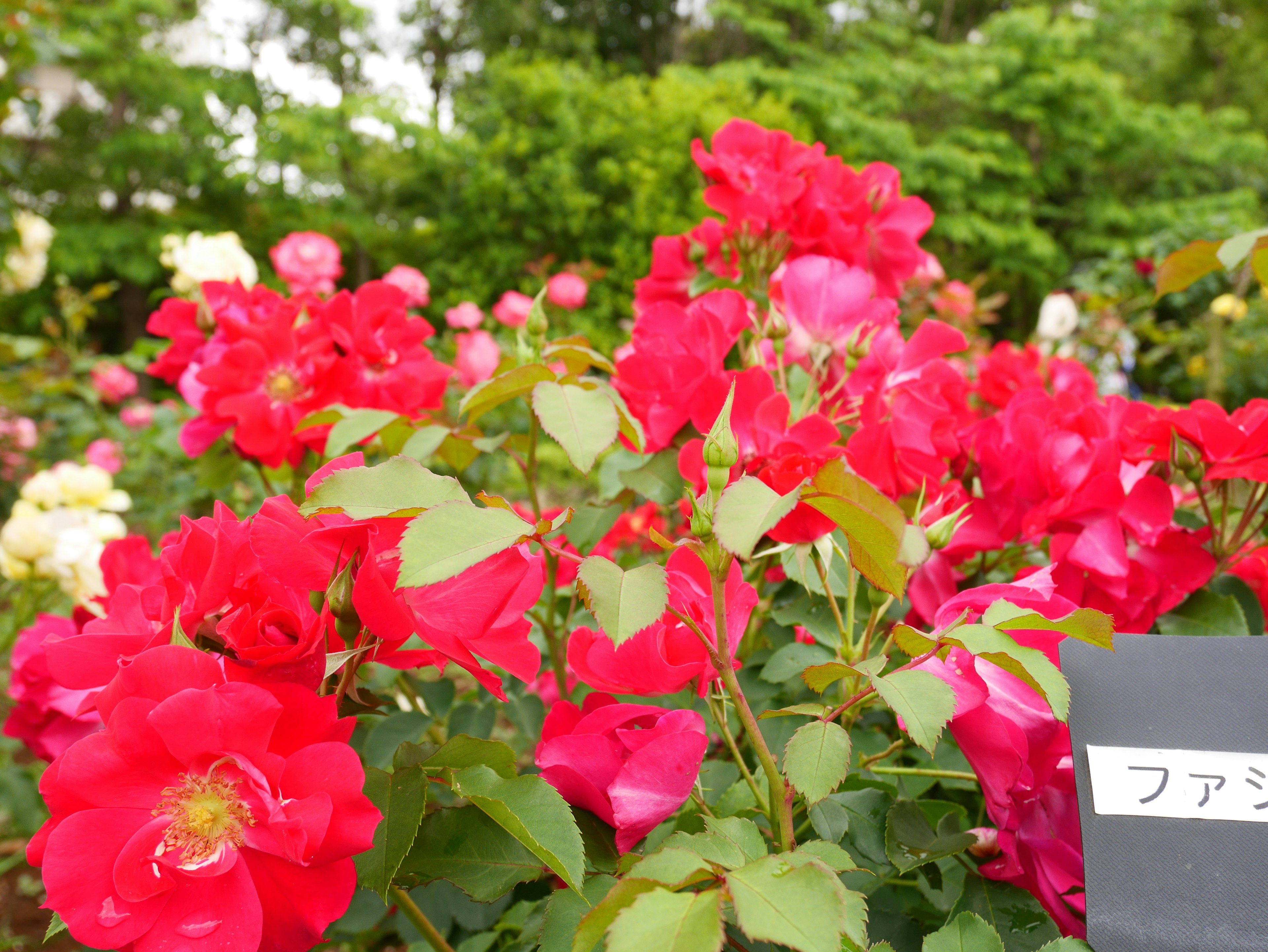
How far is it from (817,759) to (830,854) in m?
0.04

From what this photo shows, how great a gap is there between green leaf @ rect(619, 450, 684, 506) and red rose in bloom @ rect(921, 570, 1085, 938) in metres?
0.20

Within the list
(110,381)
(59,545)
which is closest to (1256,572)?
(59,545)

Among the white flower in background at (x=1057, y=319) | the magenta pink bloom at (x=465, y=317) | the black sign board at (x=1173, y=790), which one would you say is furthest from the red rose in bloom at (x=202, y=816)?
the white flower in background at (x=1057, y=319)

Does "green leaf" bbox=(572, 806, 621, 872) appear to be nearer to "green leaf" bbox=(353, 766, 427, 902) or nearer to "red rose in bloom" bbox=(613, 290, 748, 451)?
"green leaf" bbox=(353, 766, 427, 902)

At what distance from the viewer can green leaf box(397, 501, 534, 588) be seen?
31cm

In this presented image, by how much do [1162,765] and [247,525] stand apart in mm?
449

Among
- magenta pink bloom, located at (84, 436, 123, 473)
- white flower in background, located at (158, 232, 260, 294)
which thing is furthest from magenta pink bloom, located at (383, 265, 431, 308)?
magenta pink bloom, located at (84, 436, 123, 473)

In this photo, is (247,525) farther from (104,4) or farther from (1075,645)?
(104,4)

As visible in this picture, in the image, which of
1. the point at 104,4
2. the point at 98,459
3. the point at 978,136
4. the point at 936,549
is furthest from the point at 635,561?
the point at 104,4

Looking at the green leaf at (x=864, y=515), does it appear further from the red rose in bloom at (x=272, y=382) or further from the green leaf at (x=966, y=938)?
the red rose in bloom at (x=272, y=382)

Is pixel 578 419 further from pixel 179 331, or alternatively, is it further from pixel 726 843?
pixel 179 331

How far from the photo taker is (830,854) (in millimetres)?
343

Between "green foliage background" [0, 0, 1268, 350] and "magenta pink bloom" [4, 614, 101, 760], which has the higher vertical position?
"green foliage background" [0, 0, 1268, 350]

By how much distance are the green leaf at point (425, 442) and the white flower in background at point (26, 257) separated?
2823 mm
